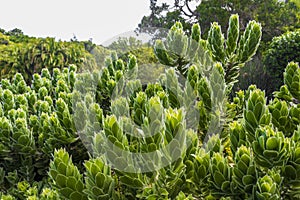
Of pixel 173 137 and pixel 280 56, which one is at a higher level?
Answer: pixel 173 137

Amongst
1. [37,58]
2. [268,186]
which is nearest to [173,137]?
[268,186]

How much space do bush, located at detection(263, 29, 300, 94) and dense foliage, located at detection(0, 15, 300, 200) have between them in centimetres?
1073

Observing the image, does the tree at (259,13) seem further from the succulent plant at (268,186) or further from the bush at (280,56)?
the succulent plant at (268,186)

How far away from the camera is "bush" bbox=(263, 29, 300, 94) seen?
1247cm

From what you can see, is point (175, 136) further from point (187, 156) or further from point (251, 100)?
point (251, 100)

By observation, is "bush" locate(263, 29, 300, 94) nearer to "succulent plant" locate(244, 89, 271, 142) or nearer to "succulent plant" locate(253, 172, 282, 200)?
"succulent plant" locate(244, 89, 271, 142)

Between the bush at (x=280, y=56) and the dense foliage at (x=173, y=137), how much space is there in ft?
35.2

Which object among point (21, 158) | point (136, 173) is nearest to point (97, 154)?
point (136, 173)

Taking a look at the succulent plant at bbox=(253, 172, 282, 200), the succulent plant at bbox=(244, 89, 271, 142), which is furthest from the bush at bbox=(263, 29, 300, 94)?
the succulent plant at bbox=(253, 172, 282, 200)

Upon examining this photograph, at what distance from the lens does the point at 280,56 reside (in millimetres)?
12672

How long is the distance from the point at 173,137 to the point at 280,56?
482 inches

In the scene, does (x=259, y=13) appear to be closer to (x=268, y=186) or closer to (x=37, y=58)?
(x=37, y=58)

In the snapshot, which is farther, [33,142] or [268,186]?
[33,142]

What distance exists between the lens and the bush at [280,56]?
12.5 meters
